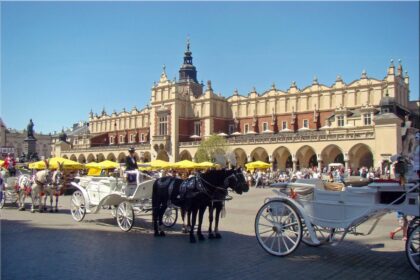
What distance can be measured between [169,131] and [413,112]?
108ft

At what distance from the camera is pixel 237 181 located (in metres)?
8.40

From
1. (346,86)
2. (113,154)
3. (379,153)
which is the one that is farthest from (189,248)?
(113,154)

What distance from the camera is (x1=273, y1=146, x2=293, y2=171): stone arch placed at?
46719 millimetres

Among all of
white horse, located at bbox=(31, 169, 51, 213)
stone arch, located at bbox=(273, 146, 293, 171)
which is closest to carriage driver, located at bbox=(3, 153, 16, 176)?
white horse, located at bbox=(31, 169, 51, 213)

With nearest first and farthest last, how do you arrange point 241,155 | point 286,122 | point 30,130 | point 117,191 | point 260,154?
point 117,191 → point 30,130 → point 260,154 → point 241,155 → point 286,122

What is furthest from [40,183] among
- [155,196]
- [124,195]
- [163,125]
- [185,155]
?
[163,125]

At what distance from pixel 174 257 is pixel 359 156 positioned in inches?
1490

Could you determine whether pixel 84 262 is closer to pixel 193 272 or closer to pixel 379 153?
pixel 193 272

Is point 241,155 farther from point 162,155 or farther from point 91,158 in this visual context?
point 91,158

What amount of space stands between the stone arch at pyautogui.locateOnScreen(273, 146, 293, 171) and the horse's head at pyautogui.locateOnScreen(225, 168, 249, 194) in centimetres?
3800

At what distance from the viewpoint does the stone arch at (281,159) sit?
4672cm

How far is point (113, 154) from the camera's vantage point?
6588 centimetres

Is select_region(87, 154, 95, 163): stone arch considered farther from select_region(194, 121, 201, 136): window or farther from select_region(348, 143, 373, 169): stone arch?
select_region(348, 143, 373, 169): stone arch

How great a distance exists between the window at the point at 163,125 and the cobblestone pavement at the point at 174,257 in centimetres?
4848
